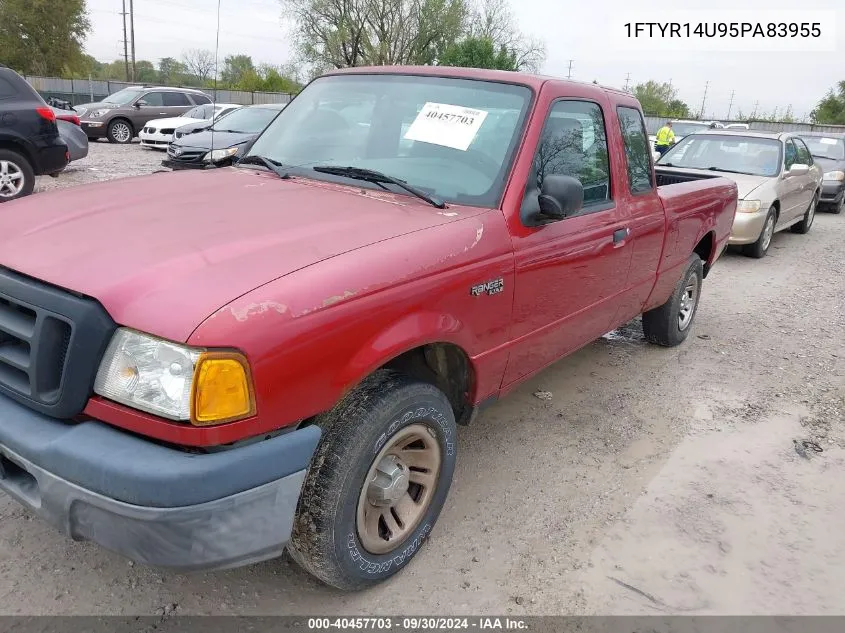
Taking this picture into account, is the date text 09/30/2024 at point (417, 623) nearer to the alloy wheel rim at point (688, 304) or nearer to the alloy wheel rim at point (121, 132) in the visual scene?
the alloy wheel rim at point (688, 304)

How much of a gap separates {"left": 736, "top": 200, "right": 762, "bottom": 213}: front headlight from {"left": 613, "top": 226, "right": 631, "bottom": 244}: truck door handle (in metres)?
5.51

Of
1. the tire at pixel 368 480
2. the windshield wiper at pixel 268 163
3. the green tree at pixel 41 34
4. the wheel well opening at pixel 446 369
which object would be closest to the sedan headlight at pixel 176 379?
the tire at pixel 368 480

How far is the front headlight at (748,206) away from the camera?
8.30 m

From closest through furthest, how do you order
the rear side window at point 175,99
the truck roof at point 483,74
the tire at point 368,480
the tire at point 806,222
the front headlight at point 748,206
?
the tire at point 368,480 < the truck roof at point 483,74 < the front headlight at point 748,206 < the tire at point 806,222 < the rear side window at point 175,99

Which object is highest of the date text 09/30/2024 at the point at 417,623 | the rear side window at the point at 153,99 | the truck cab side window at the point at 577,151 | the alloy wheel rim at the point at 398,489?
the rear side window at the point at 153,99

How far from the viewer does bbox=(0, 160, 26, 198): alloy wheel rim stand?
8406 mm

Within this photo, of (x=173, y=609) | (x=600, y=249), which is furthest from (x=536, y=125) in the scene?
(x=173, y=609)

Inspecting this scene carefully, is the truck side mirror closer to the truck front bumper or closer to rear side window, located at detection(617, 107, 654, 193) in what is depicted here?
rear side window, located at detection(617, 107, 654, 193)

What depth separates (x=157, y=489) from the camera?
172cm

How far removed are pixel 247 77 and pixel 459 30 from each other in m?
16.3

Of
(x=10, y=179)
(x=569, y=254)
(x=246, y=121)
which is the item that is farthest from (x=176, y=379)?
(x=246, y=121)

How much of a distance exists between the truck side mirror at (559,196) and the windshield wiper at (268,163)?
1.24 m

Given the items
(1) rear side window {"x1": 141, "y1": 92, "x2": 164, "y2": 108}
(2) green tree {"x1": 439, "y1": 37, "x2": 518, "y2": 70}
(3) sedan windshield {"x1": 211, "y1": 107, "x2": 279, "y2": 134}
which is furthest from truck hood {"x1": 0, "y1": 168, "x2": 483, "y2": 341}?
(2) green tree {"x1": 439, "y1": 37, "x2": 518, "y2": 70}

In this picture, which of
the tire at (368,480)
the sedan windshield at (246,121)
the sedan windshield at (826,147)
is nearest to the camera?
the tire at (368,480)
